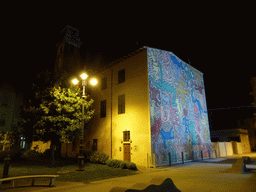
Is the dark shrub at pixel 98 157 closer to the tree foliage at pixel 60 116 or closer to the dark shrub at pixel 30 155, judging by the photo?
the tree foliage at pixel 60 116

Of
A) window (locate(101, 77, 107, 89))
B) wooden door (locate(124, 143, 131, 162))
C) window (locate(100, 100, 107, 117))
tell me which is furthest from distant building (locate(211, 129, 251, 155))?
window (locate(101, 77, 107, 89))

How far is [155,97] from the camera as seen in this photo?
1702 centimetres

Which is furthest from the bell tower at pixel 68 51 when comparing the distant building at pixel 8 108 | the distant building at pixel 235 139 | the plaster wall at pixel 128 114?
the distant building at pixel 235 139

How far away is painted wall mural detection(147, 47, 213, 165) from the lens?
16547 millimetres

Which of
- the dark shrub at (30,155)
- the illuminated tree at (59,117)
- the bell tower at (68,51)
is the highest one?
the bell tower at (68,51)

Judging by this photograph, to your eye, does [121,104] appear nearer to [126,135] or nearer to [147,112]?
[126,135]

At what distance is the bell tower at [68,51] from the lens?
3023 cm

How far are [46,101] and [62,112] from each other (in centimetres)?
184

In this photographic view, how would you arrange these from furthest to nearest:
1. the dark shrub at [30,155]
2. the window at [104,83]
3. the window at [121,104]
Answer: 1. the dark shrub at [30,155]
2. the window at [104,83]
3. the window at [121,104]

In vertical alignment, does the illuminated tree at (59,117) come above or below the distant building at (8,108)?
below

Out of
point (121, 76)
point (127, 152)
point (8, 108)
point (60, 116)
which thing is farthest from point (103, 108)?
point (8, 108)

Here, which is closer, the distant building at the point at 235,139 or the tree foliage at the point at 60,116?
the tree foliage at the point at 60,116

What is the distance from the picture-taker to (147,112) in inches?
638

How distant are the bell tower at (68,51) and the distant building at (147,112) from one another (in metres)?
9.71
